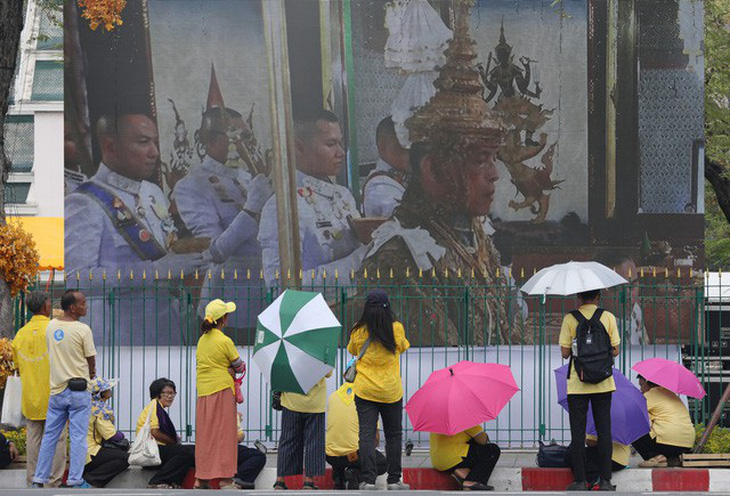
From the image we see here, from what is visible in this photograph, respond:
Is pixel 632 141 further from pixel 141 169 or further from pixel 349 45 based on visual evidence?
pixel 141 169

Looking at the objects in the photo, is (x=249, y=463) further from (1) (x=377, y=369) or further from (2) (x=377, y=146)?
(2) (x=377, y=146)

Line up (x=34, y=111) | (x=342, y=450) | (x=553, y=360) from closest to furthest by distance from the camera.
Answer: (x=342, y=450) → (x=553, y=360) → (x=34, y=111)

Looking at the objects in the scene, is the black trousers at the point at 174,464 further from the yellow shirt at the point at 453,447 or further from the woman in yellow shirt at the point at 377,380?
the yellow shirt at the point at 453,447

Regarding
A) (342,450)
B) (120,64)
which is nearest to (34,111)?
(120,64)

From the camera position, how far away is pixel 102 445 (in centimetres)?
1176

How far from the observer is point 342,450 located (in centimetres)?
1141

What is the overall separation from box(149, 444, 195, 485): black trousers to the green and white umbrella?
1.12 meters

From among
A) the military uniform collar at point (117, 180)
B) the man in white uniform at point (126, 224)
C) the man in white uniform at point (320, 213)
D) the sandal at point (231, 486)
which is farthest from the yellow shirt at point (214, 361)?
the military uniform collar at point (117, 180)

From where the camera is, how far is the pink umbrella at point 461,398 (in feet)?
35.9

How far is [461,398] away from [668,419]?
1950mm

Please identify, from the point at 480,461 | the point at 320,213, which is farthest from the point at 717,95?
the point at 480,461

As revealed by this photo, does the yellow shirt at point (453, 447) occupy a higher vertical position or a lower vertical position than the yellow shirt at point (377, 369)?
lower

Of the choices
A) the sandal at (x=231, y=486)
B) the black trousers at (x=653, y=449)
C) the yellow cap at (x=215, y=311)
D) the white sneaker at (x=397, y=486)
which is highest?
the yellow cap at (x=215, y=311)

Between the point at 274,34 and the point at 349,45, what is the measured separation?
1.14 meters
